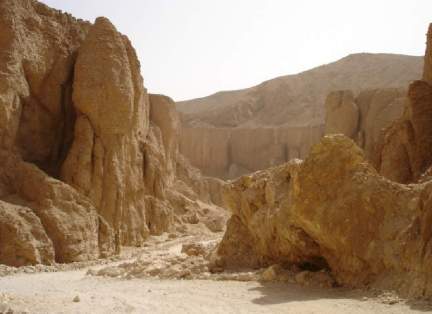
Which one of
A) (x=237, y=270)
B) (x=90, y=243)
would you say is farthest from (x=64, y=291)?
(x=90, y=243)

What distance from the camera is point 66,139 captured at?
765 inches

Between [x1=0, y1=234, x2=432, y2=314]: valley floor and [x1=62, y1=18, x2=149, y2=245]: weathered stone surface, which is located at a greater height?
[x1=62, y1=18, x2=149, y2=245]: weathered stone surface

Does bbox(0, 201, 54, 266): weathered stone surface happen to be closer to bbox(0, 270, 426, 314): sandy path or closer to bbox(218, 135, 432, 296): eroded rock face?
bbox(0, 270, 426, 314): sandy path

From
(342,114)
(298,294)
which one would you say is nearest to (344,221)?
(298,294)

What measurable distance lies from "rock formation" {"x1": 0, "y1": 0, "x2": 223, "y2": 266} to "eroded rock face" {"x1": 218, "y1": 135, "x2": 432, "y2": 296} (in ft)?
18.6

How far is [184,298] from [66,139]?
12079 mm

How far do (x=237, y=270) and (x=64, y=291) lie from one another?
3789mm

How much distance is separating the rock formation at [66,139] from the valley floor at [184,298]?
14.1 feet

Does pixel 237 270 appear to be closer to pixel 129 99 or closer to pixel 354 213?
pixel 354 213

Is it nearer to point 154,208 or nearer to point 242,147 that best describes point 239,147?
point 242,147

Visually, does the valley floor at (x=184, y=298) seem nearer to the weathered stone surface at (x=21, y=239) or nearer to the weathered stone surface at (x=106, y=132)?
the weathered stone surface at (x=21, y=239)

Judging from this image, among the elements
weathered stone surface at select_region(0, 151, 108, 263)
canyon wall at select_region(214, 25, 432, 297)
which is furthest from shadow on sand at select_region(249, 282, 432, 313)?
weathered stone surface at select_region(0, 151, 108, 263)

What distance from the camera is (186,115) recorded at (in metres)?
67.5

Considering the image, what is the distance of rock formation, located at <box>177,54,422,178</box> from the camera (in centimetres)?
3944
